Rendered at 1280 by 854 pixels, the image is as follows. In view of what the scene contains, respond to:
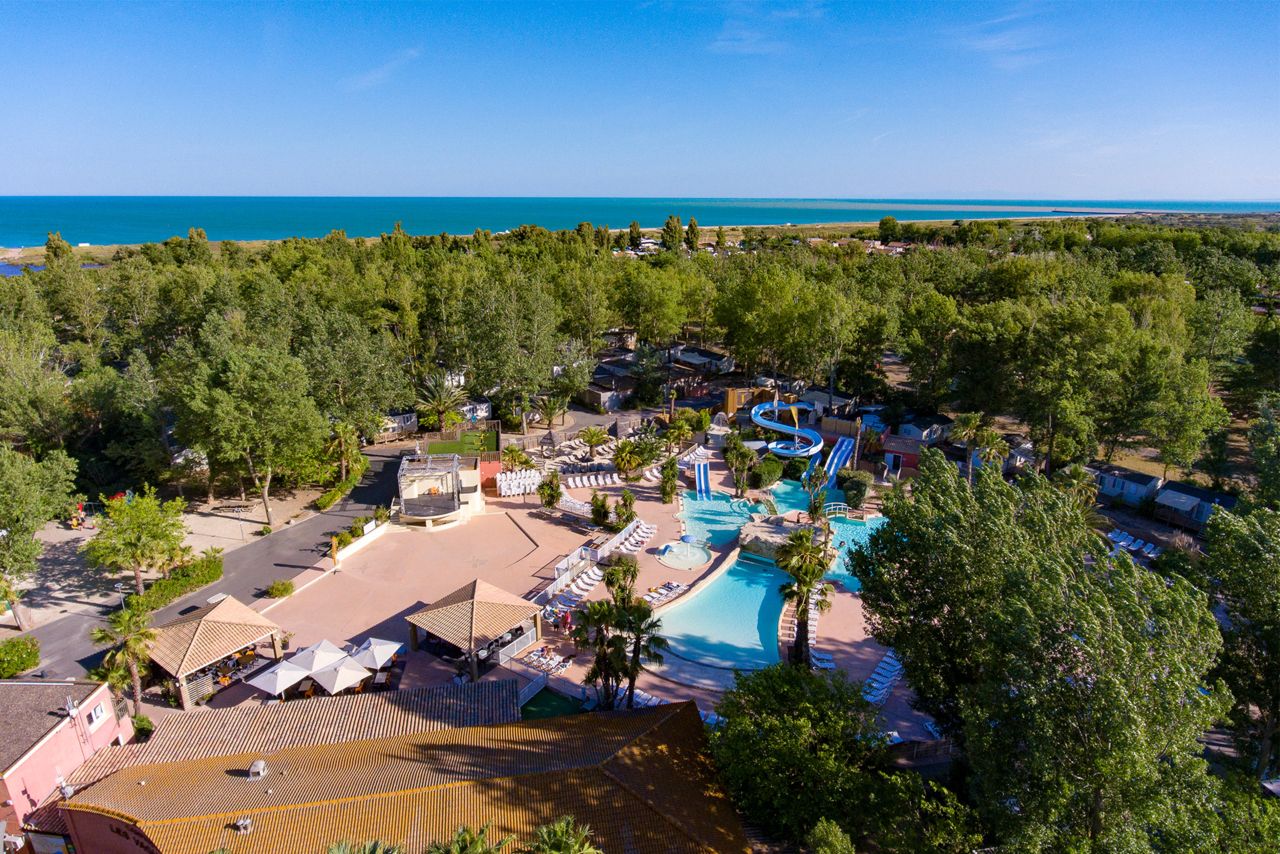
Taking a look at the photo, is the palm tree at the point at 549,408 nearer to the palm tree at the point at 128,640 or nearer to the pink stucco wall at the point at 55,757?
the palm tree at the point at 128,640

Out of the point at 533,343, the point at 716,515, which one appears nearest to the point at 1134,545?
the point at 716,515

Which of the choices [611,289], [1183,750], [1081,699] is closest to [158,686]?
[1081,699]

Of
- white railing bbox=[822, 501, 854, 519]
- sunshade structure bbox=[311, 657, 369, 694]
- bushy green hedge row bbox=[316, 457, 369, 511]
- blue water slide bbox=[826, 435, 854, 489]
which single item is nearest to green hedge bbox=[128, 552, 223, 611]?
bushy green hedge row bbox=[316, 457, 369, 511]

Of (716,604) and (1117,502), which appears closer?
(716,604)

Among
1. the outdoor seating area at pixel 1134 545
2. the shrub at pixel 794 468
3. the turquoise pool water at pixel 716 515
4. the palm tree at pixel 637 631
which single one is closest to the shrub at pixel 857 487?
the shrub at pixel 794 468

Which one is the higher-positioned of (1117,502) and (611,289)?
(611,289)

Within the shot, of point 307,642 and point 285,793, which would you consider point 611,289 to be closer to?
point 307,642
